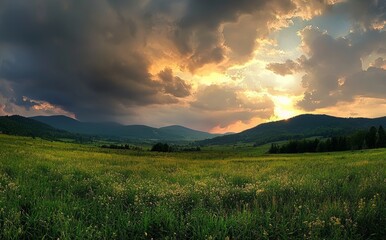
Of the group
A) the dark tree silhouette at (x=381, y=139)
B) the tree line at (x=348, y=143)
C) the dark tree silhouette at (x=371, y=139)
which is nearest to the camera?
the dark tree silhouette at (x=381, y=139)

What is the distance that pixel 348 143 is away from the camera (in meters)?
131

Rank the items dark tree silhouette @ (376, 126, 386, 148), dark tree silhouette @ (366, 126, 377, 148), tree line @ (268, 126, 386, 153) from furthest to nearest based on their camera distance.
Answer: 1. dark tree silhouette @ (366, 126, 377, 148)
2. tree line @ (268, 126, 386, 153)
3. dark tree silhouette @ (376, 126, 386, 148)

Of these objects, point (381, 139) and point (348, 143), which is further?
point (348, 143)

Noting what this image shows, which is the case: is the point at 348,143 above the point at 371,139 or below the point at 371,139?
below

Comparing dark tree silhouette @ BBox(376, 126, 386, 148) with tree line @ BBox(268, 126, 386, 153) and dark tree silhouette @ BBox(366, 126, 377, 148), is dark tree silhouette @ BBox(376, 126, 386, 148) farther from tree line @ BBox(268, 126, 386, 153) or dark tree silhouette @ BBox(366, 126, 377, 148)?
dark tree silhouette @ BBox(366, 126, 377, 148)

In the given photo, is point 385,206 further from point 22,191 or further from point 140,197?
point 22,191

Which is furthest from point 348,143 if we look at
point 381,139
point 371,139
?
point 381,139

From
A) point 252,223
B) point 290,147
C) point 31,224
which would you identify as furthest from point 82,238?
point 290,147

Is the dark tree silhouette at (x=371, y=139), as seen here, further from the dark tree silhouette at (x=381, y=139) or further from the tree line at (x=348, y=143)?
the dark tree silhouette at (x=381, y=139)

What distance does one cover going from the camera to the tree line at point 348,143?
121 meters

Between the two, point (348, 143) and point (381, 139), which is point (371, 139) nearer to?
point (381, 139)

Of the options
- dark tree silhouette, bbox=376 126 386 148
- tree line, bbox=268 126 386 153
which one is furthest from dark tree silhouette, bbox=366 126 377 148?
dark tree silhouette, bbox=376 126 386 148

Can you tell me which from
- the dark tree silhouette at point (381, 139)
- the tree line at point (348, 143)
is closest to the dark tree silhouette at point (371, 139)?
the tree line at point (348, 143)

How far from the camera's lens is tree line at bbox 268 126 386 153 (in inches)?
4759
